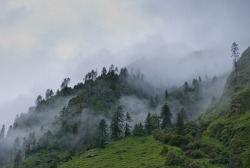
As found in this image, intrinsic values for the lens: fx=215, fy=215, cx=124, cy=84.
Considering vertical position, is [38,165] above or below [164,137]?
below

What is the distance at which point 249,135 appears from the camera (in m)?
58.1

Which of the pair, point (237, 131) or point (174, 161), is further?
point (237, 131)

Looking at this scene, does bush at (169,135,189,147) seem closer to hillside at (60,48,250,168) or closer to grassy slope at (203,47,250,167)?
hillside at (60,48,250,168)

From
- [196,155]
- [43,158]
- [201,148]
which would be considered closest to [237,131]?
[201,148]

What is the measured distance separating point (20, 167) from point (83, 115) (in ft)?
233

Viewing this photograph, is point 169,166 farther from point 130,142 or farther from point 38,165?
point 38,165

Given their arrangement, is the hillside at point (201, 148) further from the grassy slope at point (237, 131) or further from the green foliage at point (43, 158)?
the green foliage at point (43, 158)

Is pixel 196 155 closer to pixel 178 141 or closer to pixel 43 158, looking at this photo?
pixel 178 141

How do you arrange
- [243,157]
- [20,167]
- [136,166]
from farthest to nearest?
[20,167], [136,166], [243,157]

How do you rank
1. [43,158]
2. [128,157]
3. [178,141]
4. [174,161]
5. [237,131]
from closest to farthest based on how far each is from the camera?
[174,161], [237,131], [128,157], [178,141], [43,158]

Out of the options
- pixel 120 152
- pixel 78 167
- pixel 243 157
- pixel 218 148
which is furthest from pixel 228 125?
pixel 78 167

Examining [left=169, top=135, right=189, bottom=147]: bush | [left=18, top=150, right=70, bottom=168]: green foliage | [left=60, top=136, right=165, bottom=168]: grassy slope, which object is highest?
[left=169, top=135, right=189, bottom=147]: bush

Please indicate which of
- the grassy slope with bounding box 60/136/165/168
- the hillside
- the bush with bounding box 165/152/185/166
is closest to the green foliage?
the grassy slope with bounding box 60/136/165/168

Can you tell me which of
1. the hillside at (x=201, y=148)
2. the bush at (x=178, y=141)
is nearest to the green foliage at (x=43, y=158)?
the hillside at (x=201, y=148)
